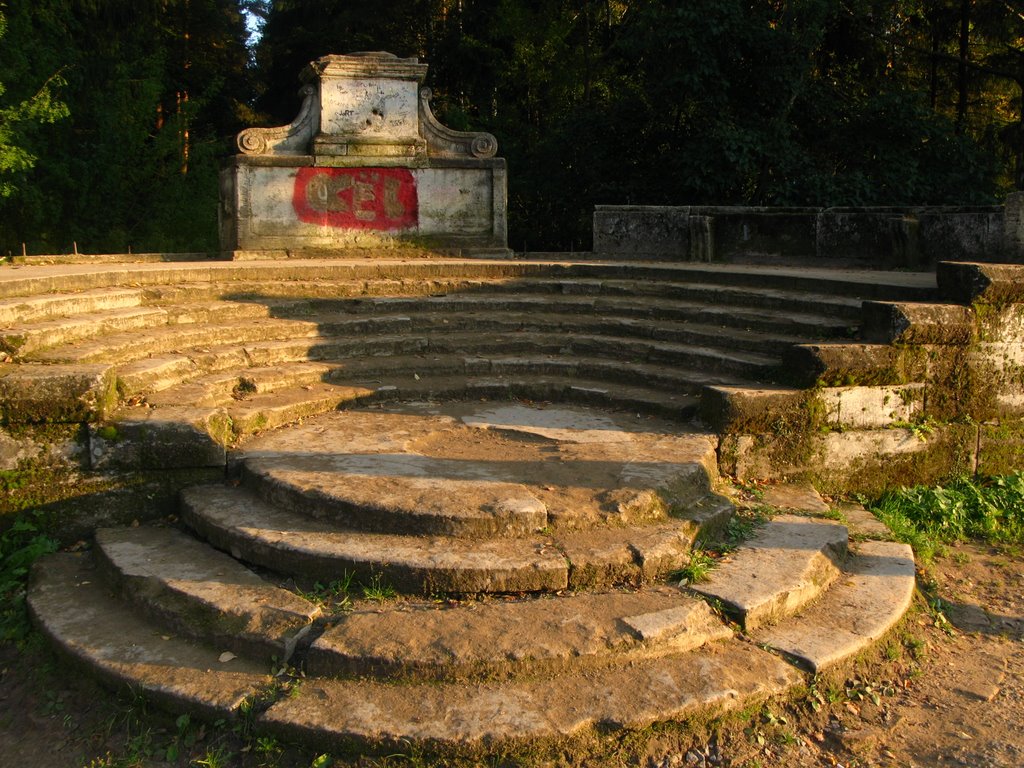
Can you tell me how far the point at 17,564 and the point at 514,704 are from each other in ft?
9.37

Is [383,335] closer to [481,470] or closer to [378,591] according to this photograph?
[481,470]

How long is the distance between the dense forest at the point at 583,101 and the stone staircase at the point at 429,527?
776cm

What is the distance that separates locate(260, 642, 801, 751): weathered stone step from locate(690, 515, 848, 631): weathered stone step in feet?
1.31

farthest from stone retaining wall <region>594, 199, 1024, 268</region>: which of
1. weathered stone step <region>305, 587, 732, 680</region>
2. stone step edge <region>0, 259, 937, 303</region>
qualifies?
weathered stone step <region>305, 587, 732, 680</region>

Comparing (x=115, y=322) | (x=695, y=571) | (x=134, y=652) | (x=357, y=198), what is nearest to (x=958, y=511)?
(x=695, y=571)

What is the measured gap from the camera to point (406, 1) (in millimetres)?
21203

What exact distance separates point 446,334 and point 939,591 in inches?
171

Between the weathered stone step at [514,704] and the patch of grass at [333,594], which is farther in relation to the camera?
the patch of grass at [333,594]

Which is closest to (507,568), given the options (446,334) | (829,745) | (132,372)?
(829,745)

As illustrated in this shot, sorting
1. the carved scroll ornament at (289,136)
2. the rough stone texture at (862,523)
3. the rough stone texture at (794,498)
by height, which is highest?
the carved scroll ornament at (289,136)

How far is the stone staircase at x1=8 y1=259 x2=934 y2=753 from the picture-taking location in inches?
135

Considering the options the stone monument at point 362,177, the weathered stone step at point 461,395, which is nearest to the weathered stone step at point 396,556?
the weathered stone step at point 461,395

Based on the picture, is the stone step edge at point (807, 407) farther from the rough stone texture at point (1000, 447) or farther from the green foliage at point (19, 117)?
the green foliage at point (19, 117)

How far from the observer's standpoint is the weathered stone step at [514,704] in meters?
3.16
